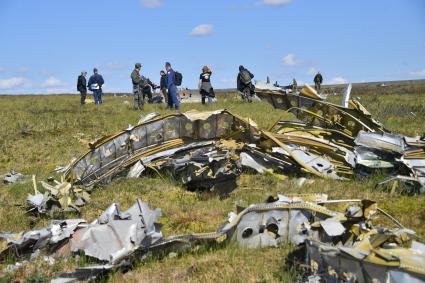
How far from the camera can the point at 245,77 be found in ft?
67.2

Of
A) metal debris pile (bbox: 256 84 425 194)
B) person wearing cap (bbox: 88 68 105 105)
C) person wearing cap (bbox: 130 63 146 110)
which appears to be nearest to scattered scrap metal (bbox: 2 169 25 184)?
metal debris pile (bbox: 256 84 425 194)

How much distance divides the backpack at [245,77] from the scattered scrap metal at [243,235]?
1586 cm

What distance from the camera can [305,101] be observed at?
7.62 meters

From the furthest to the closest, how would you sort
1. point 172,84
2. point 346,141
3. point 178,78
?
point 178,78
point 172,84
point 346,141

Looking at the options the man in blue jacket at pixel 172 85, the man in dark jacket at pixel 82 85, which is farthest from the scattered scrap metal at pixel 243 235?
the man in dark jacket at pixel 82 85

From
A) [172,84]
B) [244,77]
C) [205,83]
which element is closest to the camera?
[172,84]

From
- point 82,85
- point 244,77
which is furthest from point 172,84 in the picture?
point 82,85

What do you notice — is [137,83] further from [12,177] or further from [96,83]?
[12,177]

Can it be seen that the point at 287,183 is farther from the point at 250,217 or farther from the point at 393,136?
the point at 250,217

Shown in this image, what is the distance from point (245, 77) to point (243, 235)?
16.5 m

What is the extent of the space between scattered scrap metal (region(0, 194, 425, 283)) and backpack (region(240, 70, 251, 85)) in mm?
15863

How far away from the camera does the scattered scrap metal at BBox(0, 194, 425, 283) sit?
11.8 feet

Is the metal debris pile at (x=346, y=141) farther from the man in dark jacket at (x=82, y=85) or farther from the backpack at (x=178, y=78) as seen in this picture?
the man in dark jacket at (x=82, y=85)

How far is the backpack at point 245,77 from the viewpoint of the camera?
67.0 ft
